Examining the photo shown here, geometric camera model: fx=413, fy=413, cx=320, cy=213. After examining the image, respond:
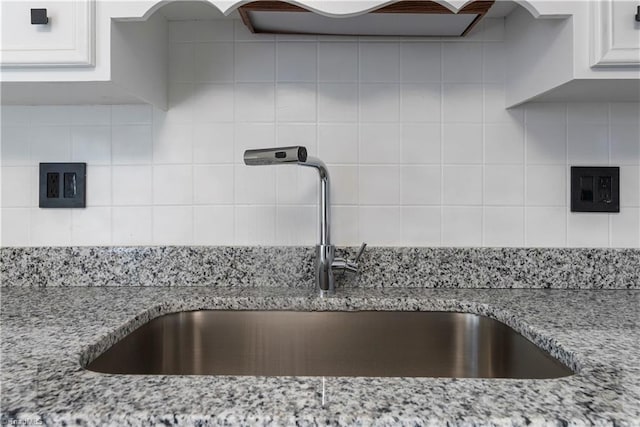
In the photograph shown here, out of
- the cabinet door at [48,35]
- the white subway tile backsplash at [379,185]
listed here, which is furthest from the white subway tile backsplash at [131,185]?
the white subway tile backsplash at [379,185]

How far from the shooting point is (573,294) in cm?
95

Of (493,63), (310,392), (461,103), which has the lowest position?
(310,392)

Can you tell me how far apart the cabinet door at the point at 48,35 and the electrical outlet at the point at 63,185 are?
34cm

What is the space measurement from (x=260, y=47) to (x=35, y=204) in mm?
722

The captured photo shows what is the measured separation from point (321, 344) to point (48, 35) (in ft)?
2.74

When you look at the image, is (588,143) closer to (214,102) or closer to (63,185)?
(214,102)

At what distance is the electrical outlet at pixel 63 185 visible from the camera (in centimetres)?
108

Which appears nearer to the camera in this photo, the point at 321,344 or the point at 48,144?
the point at 321,344

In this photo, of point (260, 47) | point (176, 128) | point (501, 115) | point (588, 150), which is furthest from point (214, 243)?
point (588, 150)

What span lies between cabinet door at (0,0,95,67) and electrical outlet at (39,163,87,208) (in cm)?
34

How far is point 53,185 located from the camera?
1084mm

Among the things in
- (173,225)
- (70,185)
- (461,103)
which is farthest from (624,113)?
(70,185)

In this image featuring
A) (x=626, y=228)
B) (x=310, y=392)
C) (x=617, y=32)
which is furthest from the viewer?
(x=626, y=228)

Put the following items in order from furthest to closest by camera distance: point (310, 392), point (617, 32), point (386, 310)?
1. point (386, 310)
2. point (617, 32)
3. point (310, 392)
